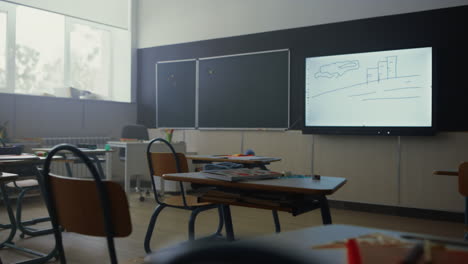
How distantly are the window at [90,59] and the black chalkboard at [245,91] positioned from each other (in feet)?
5.76

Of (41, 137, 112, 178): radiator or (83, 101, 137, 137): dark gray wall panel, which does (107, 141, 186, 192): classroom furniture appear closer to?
(41, 137, 112, 178): radiator

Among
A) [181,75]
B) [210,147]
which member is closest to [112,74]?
[181,75]

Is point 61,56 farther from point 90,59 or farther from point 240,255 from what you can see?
point 240,255

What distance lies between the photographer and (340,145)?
501cm

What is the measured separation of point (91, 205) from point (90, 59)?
5.74m

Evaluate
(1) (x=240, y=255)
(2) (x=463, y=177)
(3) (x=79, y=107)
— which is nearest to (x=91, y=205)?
(1) (x=240, y=255)

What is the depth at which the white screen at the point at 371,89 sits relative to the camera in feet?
14.4

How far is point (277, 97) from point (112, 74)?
3.03 m

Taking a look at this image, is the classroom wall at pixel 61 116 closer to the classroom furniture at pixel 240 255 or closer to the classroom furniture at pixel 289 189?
the classroom furniture at pixel 289 189

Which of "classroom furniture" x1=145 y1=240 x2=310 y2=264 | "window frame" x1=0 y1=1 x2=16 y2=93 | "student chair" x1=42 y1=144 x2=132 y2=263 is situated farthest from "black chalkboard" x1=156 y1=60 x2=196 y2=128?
"classroom furniture" x1=145 y1=240 x2=310 y2=264

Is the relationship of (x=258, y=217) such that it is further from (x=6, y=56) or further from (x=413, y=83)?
(x=6, y=56)

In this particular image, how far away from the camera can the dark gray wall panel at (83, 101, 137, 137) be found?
628 centimetres

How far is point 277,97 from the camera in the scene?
543 centimetres

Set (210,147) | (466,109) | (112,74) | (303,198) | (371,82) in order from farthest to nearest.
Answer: (112,74) < (210,147) < (371,82) < (466,109) < (303,198)
